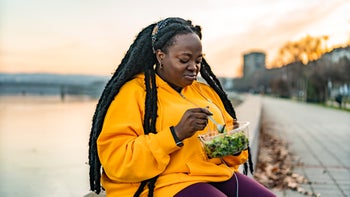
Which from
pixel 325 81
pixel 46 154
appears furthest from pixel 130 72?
pixel 325 81

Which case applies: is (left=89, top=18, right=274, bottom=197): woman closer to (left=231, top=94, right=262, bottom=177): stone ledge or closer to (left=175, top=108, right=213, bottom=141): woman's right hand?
(left=175, top=108, right=213, bottom=141): woman's right hand

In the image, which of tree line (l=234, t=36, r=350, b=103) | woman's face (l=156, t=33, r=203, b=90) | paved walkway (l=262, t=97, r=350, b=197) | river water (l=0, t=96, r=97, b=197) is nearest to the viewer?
woman's face (l=156, t=33, r=203, b=90)

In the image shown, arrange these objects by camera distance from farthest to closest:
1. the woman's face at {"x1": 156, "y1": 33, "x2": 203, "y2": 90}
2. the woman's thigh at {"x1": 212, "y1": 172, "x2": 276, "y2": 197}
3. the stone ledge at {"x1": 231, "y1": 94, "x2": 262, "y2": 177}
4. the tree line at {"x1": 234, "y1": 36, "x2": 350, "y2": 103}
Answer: the tree line at {"x1": 234, "y1": 36, "x2": 350, "y2": 103}
the stone ledge at {"x1": 231, "y1": 94, "x2": 262, "y2": 177}
the woman's thigh at {"x1": 212, "y1": 172, "x2": 276, "y2": 197}
the woman's face at {"x1": 156, "y1": 33, "x2": 203, "y2": 90}

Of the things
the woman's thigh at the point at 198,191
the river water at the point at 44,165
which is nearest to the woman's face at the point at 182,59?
the woman's thigh at the point at 198,191

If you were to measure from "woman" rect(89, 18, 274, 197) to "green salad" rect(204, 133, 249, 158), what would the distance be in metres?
0.07

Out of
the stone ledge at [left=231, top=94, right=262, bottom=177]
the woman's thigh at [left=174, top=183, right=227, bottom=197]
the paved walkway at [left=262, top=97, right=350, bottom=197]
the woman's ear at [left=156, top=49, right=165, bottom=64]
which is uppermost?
the woman's ear at [left=156, top=49, right=165, bottom=64]

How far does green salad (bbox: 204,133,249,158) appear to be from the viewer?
2.03 meters

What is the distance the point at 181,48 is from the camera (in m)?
2.09

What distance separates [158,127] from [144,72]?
1.03 feet

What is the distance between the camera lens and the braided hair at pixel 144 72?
2.05 meters

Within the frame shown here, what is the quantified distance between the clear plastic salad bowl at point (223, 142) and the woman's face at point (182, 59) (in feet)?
1.00

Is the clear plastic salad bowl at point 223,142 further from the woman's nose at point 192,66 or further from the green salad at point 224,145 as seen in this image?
the woman's nose at point 192,66

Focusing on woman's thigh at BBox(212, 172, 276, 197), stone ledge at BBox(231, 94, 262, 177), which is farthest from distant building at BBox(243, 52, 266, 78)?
woman's thigh at BBox(212, 172, 276, 197)

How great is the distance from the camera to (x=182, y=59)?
6.89 feet
